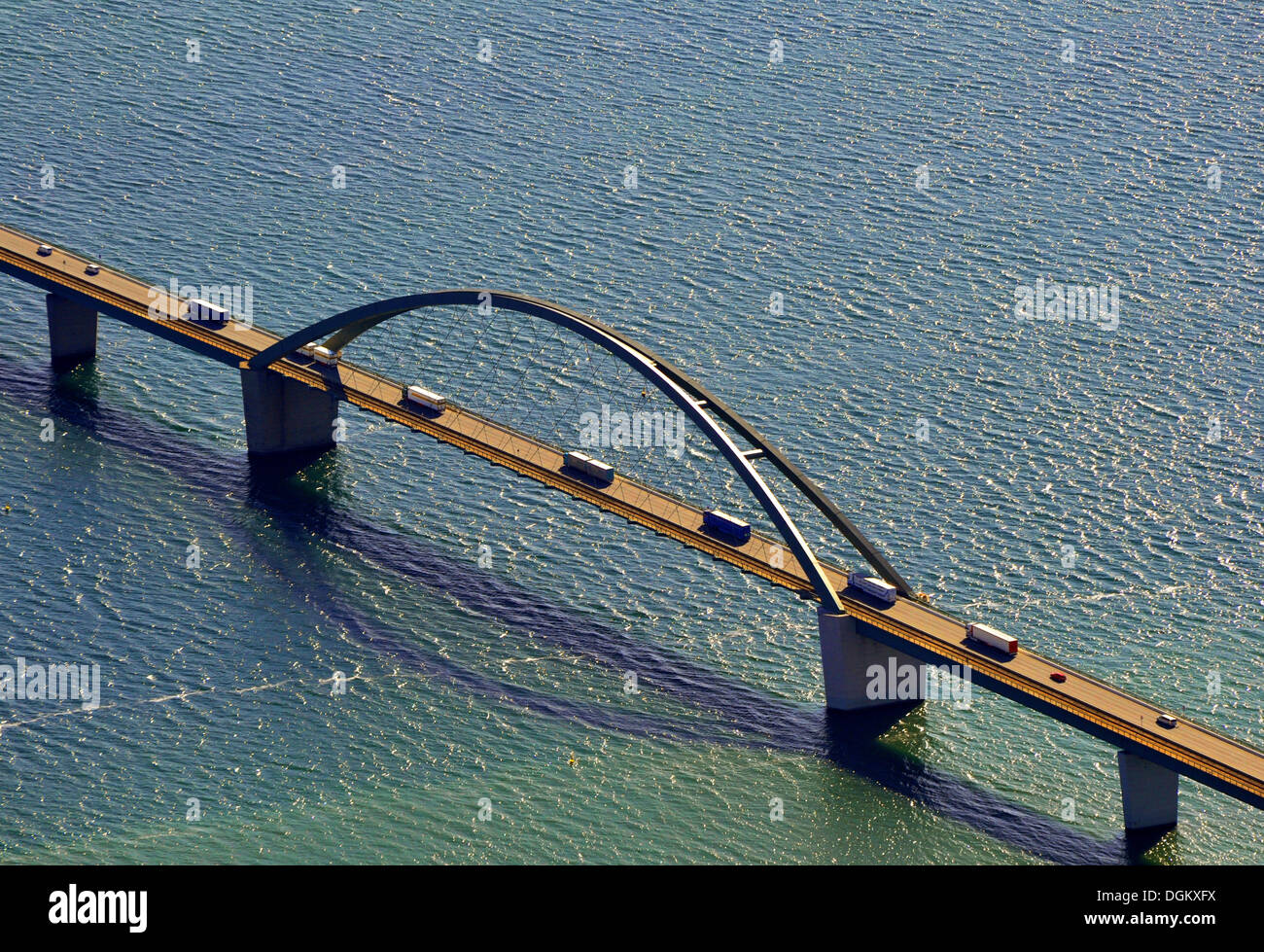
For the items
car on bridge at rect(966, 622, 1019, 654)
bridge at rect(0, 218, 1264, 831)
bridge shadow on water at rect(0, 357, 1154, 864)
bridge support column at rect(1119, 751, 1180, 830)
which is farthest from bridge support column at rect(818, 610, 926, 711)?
bridge support column at rect(1119, 751, 1180, 830)

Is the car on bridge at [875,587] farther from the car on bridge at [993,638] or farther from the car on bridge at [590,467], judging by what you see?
the car on bridge at [590,467]

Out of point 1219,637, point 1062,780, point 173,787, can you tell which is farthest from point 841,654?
point 173,787

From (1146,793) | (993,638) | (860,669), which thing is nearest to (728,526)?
(860,669)

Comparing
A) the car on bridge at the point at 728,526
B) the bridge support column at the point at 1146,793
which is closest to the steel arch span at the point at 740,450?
the car on bridge at the point at 728,526

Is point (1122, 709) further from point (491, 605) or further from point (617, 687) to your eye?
point (491, 605)

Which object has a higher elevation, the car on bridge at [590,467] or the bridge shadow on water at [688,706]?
the car on bridge at [590,467]

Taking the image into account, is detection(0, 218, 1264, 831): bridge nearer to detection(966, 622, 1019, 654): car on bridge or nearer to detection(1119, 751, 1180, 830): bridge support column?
detection(1119, 751, 1180, 830): bridge support column
